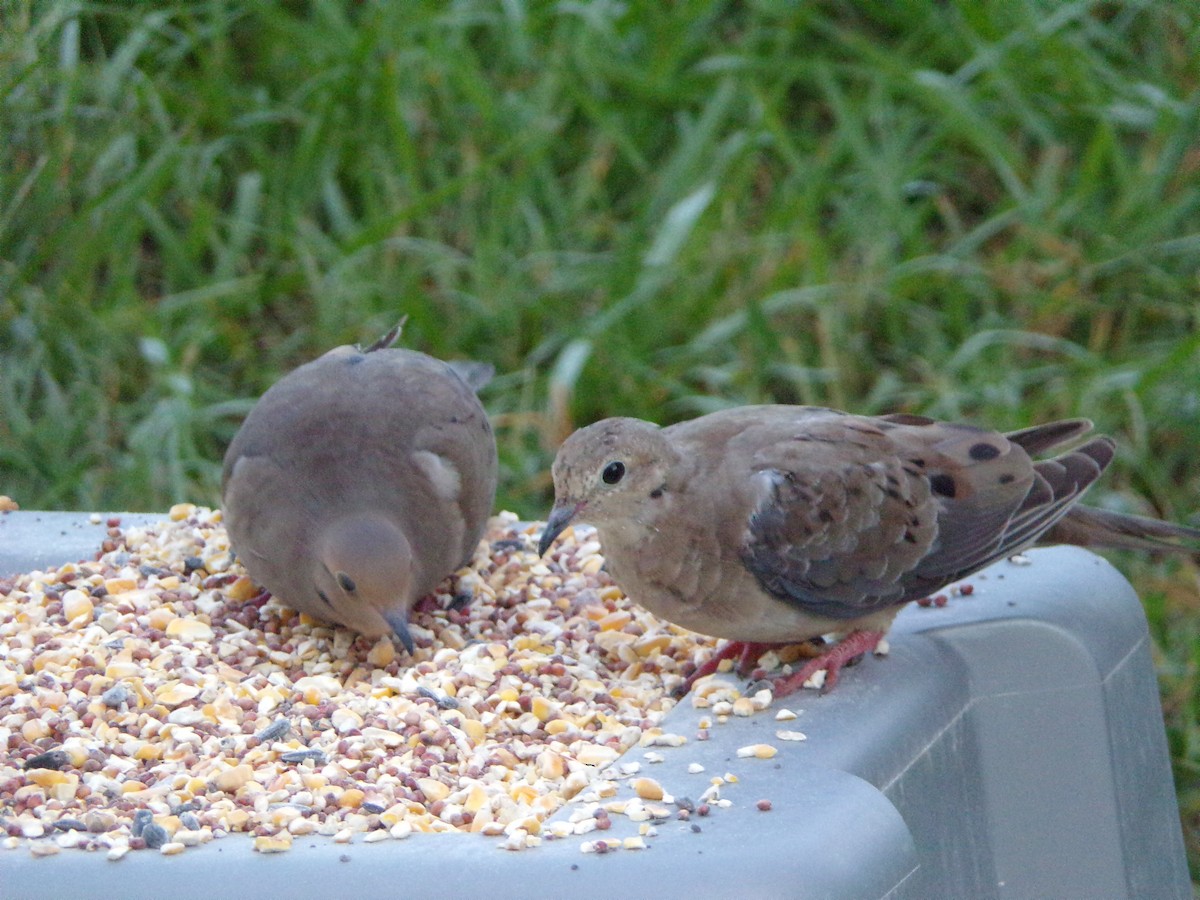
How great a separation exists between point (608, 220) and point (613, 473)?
9.81 ft

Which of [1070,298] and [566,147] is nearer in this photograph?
[1070,298]

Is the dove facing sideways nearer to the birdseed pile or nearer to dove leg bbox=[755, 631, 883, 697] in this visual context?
dove leg bbox=[755, 631, 883, 697]

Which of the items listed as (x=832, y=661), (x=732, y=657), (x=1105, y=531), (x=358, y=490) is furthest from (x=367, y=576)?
(x=1105, y=531)

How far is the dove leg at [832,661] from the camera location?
2.52 metres

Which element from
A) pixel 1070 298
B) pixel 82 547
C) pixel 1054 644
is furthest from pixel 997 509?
pixel 1070 298

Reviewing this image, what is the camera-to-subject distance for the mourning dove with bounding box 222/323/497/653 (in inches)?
109

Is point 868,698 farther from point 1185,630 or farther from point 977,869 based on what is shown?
point 1185,630

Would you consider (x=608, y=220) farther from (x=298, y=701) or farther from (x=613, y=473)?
(x=298, y=701)

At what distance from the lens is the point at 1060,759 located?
8.76 ft

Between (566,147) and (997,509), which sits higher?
(997,509)

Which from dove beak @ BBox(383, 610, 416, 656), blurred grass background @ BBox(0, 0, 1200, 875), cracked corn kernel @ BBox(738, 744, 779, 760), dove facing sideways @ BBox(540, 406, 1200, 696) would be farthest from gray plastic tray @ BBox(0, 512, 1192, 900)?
blurred grass background @ BBox(0, 0, 1200, 875)

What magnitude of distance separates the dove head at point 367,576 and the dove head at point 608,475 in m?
0.35

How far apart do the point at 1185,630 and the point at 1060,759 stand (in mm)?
1485

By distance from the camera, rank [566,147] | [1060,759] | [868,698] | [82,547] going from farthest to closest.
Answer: [566,147] < [82,547] < [1060,759] < [868,698]
